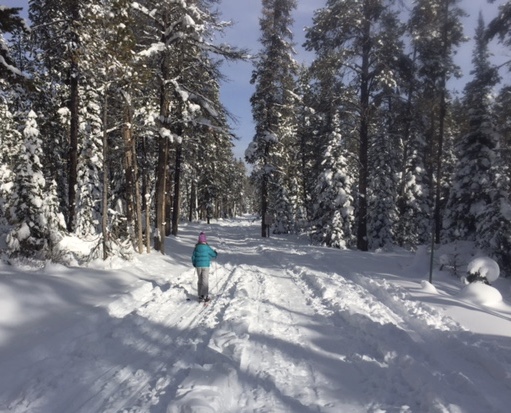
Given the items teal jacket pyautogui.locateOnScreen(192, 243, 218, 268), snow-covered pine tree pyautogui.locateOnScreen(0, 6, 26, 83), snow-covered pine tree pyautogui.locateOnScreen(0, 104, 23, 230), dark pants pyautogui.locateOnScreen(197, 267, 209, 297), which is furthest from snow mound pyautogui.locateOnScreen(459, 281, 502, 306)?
snow-covered pine tree pyautogui.locateOnScreen(0, 104, 23, 230)

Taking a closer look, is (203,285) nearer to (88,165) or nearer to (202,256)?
(202,256)

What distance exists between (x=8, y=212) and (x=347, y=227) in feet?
60.7

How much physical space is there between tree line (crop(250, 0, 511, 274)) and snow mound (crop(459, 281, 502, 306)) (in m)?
1.40

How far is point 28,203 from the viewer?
40.8ft

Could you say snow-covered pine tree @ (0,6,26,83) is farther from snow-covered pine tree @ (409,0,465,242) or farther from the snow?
snow-covered pine tree @ (409,0,465,242)

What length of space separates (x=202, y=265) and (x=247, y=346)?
3995 mm

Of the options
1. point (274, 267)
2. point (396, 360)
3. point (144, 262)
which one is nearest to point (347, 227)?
point (274, 267)

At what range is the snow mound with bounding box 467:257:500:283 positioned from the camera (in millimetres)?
10297

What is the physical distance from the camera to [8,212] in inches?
486

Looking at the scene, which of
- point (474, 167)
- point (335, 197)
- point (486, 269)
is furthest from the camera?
point (335, 197)

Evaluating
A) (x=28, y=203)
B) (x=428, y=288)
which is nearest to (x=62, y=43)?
(x=28, y=203)

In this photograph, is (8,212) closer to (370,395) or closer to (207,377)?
(207,377)

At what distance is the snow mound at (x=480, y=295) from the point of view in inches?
352

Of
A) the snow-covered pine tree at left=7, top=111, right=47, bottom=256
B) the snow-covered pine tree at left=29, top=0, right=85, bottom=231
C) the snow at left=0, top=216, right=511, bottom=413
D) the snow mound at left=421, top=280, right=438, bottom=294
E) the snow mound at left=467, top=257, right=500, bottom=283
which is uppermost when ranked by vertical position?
the snow-covered pine tree at left=29, top=0, right=85, bottom=231
